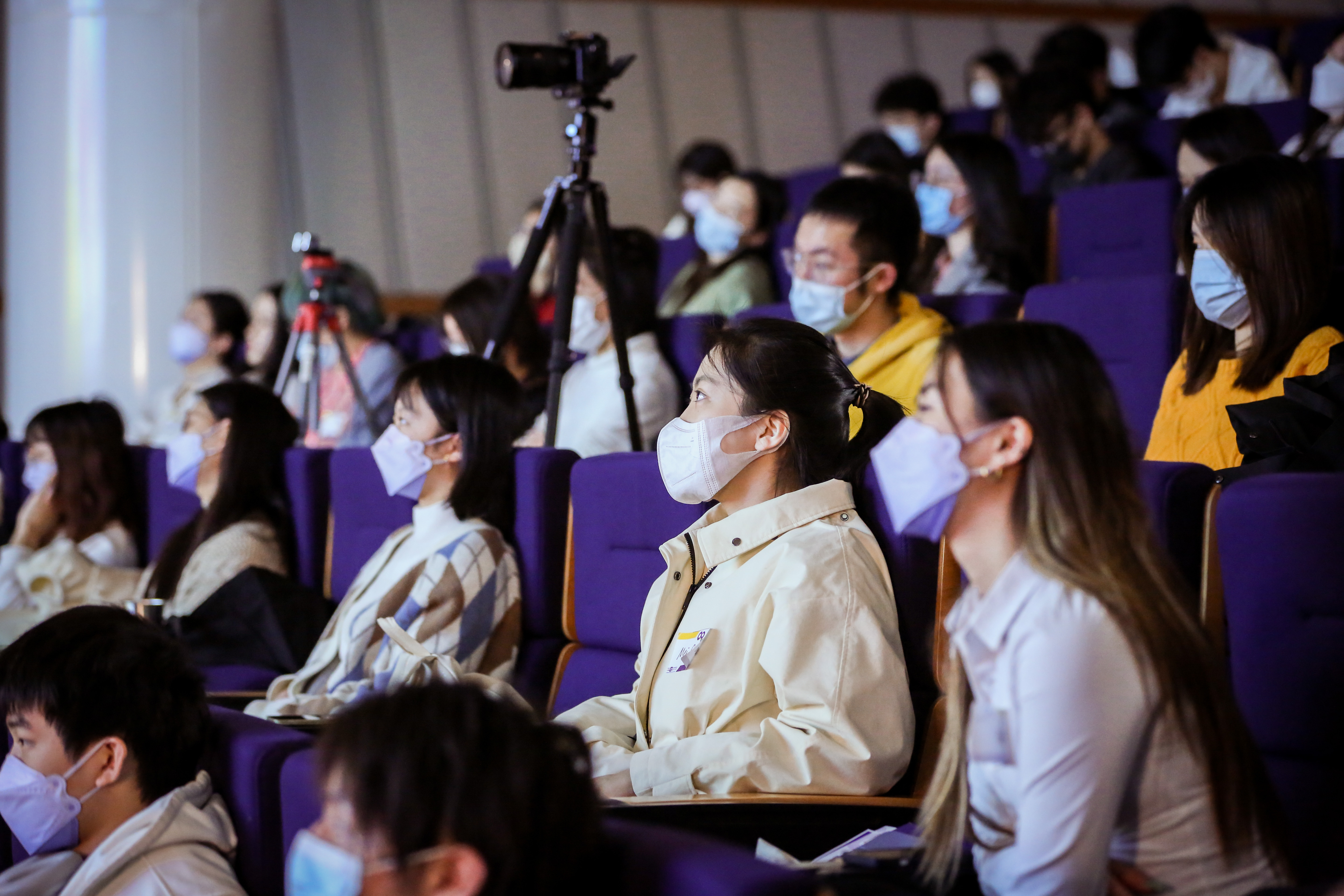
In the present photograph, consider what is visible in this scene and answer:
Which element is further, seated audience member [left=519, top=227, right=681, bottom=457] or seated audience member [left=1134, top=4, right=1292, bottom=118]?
seated audience member [left=1134, top=4, right=1292, bottom=118]

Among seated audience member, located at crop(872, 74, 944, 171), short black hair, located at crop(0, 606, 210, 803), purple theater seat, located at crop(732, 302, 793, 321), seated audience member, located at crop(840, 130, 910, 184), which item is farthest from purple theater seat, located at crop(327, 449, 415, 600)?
seated audience member, located at crop(872, 74, 944, 171)

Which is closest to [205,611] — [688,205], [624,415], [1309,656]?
[624,415]

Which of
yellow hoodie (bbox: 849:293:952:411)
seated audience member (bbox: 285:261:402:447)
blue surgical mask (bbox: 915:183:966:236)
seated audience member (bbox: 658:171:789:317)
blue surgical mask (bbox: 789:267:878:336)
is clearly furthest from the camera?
seated audience member (bbox: 285:261:402:447)

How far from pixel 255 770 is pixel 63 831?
262 mm

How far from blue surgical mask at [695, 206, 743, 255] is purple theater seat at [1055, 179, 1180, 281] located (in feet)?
3.03

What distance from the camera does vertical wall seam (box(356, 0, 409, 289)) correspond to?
5.70 metres

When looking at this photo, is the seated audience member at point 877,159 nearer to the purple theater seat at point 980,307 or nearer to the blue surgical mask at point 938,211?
the blue surgical mask at point 938,211

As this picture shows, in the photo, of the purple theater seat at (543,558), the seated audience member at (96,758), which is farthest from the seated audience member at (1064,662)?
the purple theater seat at (543,558)

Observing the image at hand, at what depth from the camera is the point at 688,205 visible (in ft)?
15.5

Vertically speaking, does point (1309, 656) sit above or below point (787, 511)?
below

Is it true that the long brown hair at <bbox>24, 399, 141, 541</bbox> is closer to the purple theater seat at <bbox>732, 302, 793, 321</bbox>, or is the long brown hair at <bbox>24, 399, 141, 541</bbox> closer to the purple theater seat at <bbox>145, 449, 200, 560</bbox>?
the purple theater seat at <bbox>145, 449, 200, 560</bbox>

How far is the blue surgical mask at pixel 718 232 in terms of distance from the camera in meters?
3.81

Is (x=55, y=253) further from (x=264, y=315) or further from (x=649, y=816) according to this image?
(x=649, y=816)

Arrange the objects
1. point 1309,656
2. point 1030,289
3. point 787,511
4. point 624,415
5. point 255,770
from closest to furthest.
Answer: point 1309,656 < point 255,770 < point 787,511 < point 1030,289 < point 624,415
